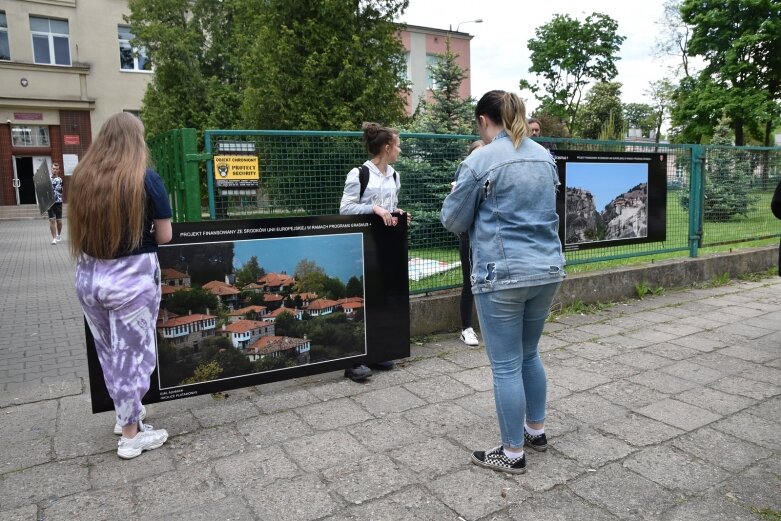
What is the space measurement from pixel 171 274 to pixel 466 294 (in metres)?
2.81

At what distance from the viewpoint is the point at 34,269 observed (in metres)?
11.1

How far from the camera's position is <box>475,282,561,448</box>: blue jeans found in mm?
2908

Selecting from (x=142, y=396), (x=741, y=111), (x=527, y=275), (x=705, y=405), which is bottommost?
(x=705, y=405)

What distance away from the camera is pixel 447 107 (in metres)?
11.8

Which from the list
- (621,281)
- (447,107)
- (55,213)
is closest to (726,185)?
(621,281)

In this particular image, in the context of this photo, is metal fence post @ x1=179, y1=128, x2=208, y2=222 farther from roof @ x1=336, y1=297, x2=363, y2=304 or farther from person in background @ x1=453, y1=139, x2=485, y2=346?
person in background @ x1=453, y1=139, x2=485, y2=346

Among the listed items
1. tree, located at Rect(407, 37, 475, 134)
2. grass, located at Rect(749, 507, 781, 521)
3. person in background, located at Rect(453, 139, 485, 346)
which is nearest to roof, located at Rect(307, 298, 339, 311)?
person in background, located at Rect(453, 139, 485, 346)

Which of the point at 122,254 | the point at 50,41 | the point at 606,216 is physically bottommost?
the point at 606,216

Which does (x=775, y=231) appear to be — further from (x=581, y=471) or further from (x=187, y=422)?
(x=187, y=422)

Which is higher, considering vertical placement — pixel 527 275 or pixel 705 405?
pixel 527 275

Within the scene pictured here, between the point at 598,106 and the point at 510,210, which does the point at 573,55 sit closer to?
the point at 598,106

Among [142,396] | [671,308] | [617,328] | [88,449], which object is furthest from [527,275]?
[671,308]

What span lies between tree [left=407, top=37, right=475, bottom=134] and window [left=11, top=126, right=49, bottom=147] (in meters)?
22.8

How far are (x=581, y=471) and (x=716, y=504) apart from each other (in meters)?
0.63
